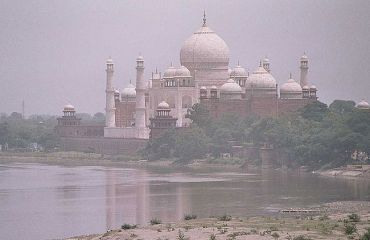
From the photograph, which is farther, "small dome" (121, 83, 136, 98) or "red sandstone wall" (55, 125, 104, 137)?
"small dome" (121, 83, 136, 98)

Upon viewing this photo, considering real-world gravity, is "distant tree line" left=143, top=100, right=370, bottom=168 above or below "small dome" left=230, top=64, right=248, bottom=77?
below

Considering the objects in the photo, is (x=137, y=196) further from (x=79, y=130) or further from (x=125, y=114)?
(x=79, y=130)

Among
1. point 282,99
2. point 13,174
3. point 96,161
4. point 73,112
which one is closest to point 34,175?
point 13,174

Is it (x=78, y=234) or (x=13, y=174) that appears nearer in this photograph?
(x=78, y=234)

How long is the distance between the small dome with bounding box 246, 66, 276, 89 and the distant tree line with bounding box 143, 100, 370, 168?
3.11 meters

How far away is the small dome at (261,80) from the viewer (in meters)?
Answer: 80.4

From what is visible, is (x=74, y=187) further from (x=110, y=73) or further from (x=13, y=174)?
(x=110, y=73)

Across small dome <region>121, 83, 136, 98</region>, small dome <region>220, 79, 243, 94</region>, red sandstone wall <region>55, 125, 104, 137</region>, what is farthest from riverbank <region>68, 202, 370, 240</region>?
small dome <region>121, 83, 136, 98</region>

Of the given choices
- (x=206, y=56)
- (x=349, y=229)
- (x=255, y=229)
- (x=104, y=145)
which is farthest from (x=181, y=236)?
(x=206, y=56)

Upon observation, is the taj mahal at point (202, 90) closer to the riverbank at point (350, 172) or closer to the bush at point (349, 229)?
the riverbank at point (350, 172)

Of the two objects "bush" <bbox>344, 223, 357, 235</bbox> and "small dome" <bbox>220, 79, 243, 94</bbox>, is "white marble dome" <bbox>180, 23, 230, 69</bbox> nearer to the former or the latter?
"small dome" <bbox>220, 79, 243, 94</bbox>

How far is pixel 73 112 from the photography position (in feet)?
308

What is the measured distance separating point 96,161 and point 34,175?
1492cm

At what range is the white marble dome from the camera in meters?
83.5
